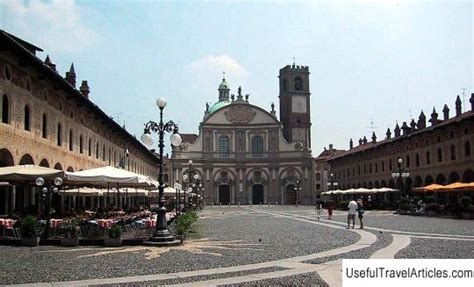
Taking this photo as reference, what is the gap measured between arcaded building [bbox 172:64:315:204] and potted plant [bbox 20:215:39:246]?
72708mm

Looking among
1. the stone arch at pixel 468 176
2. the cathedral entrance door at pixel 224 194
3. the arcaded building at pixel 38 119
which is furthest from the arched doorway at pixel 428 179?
the cathedral entrance door at pixel 224 194

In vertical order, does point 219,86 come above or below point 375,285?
above

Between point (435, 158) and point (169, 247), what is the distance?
131ft

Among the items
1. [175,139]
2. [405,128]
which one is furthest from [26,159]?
[405,128]

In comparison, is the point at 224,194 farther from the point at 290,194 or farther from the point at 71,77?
the point at 71,77

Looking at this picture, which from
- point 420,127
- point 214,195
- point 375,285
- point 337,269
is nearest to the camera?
point 375,285

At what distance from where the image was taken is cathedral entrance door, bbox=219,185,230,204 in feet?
298

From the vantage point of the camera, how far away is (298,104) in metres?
97.7

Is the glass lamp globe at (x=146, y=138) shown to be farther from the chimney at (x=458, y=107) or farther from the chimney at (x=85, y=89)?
the chimney at (x=458, y=107)

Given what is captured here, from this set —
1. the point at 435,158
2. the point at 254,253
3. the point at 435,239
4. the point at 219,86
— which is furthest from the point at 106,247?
the point at 219,86

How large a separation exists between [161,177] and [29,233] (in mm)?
4435

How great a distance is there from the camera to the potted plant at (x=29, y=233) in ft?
54.6

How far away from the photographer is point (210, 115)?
92.8 meters

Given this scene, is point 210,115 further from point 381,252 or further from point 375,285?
point 375,285
